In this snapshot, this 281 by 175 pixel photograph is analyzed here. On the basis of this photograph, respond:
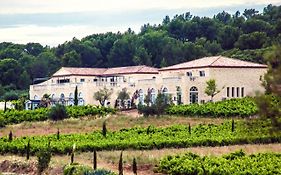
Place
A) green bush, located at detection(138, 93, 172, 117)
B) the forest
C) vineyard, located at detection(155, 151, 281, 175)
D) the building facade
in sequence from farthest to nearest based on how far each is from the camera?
the forest < the building facade < green bush, located at detection(138, 93, 172, 117) < vineyard, located at detection(155, 151, 281, 175)

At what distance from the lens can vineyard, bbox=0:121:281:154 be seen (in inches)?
1342

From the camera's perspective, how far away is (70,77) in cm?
6981

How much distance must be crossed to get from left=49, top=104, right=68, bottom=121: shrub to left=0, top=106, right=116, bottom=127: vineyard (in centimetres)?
135

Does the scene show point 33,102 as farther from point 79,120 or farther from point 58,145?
point 58,145

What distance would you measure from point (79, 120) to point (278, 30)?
4341 centimetres

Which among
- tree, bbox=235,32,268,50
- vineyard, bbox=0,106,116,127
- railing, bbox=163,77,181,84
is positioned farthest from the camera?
tree, bbox=235,32,268,50

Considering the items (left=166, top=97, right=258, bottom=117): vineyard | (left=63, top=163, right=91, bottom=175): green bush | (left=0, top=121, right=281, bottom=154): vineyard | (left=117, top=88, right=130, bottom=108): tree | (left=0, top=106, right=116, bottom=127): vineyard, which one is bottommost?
(left=63, top=163, right=91, bottom=175): green bush

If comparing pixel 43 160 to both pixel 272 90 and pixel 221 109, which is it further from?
pixel 221 109

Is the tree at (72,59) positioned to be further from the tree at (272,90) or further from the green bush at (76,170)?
the tree at (272,90)

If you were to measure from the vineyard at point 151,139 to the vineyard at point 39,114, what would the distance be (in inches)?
502

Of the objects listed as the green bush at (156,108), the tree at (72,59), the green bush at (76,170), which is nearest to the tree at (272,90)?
the green bush at (76,170)

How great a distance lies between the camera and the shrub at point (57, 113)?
50406 millimetres

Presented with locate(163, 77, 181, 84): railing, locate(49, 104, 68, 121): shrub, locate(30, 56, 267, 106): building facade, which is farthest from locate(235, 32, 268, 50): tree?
locate(49, 104, 68, 121): shrub

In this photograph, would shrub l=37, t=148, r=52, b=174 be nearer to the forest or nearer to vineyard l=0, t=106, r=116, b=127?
vineyard l=0, t=106, r=116, b=127
